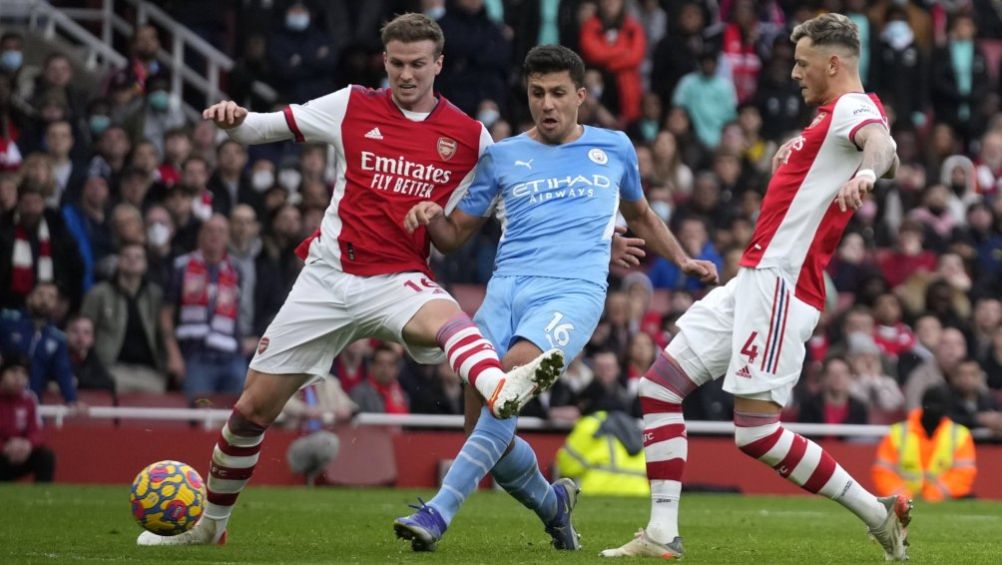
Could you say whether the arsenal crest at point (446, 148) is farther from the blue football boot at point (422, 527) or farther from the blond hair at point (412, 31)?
the blue football boot at point (422, 527)

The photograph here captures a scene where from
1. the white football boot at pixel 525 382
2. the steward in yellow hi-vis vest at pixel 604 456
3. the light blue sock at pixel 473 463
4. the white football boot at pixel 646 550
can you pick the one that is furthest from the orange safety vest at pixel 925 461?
the white football boot at pixel 525 382

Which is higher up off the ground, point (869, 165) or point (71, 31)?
point (869, 165)

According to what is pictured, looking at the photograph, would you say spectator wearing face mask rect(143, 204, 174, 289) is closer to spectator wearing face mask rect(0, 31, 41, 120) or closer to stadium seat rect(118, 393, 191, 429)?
stadium seat rect(118, 393, 191, 429)

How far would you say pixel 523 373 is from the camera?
26.4ft

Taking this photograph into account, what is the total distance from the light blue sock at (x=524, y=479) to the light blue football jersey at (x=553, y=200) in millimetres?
891

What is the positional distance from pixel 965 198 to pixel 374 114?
13.6m

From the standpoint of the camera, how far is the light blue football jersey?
356 inches

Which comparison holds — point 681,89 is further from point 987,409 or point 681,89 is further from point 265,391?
point 265,391

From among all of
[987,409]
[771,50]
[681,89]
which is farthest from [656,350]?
[771,50]

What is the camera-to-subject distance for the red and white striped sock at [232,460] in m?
9.15

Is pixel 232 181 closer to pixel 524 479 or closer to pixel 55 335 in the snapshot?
pixel 55 335

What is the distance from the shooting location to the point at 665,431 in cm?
893

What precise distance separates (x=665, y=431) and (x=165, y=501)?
2.47 metres

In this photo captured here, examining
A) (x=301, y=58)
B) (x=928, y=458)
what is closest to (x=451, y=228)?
(x=928, y=458)
